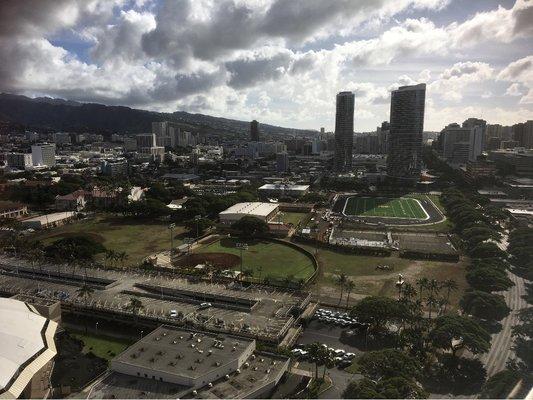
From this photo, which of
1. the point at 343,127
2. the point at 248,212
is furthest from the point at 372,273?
the point at 343,127

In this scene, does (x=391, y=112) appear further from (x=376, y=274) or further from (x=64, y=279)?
(x=64, y=279)

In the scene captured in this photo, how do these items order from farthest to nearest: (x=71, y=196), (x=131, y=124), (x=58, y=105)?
(x=131, y=124) < (x=58, y=105) < (x=71, y=196)

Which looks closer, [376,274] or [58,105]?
[376,274]

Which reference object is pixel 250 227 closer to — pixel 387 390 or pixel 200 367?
pixel 200 367

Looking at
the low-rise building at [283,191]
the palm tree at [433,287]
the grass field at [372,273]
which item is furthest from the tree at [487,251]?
the low-rise building at [283,191]

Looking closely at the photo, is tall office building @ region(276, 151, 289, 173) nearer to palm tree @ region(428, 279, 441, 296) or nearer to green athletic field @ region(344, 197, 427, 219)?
green athletic field @ region(344, 197, 427, 219)

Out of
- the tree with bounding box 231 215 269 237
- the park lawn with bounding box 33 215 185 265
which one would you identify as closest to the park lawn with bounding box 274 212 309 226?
the tree with bounding box 231 215 269 237

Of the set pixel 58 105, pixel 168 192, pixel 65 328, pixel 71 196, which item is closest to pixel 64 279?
pixel 65 328
